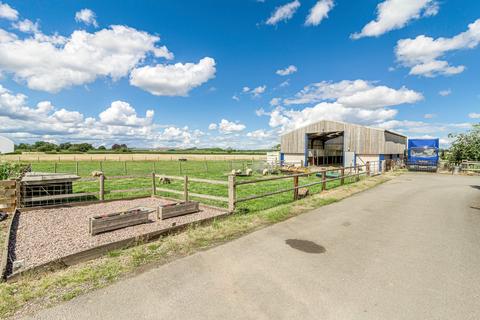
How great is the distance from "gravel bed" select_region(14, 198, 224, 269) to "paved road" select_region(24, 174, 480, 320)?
1856mm

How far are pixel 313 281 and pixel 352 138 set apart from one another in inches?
1029

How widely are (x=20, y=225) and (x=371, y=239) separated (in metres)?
8.71

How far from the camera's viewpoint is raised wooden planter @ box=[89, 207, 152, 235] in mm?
5430

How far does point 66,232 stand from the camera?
5.67 metres

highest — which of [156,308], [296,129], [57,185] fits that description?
[296,129]

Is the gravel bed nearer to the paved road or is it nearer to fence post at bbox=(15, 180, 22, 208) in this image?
fence post at bbox=(15, 180, 22, 208)

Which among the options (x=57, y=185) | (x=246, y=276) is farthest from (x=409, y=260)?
(x=57, y=185)

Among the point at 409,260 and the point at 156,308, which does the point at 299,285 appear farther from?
the point at 409,260

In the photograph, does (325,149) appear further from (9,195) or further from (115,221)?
(9,195)

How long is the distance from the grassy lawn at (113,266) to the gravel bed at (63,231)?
1.48ft

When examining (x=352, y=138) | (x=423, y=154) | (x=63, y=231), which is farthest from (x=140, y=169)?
(x=423, y=154)

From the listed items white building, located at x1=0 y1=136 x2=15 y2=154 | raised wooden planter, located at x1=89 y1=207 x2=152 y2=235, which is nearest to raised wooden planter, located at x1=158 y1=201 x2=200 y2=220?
raised wooden planter, located at x1=89 y1=207 x2=152 y2=235

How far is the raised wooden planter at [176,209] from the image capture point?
21.8 ft

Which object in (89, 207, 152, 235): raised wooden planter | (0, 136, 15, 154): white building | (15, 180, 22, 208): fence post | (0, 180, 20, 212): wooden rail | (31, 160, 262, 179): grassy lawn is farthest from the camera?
(0, 136, 15, 154): white building
